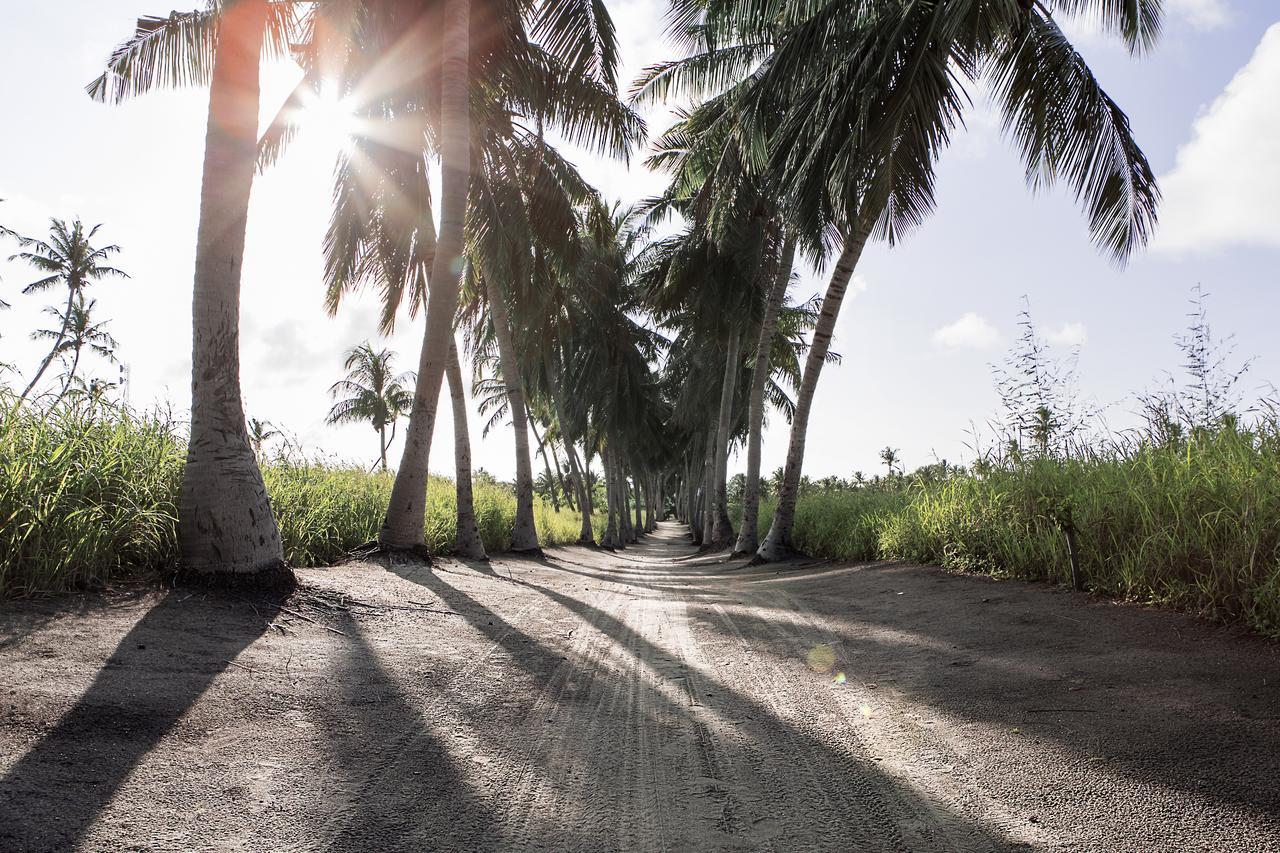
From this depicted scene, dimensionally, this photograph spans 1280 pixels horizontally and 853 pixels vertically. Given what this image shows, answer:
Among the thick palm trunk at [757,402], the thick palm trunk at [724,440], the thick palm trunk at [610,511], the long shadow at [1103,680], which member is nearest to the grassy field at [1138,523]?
the long shadow at [1103,680]

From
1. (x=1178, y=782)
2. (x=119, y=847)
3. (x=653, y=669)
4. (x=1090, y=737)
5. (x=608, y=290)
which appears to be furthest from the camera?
(x=608, y=290)

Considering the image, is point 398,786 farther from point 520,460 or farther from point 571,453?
point 571,453

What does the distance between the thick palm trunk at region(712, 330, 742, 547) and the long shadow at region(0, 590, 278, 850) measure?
13725 millimetres

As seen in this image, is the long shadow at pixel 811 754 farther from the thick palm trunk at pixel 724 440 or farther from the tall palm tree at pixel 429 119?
the thick palm trunk at pixel 724 440

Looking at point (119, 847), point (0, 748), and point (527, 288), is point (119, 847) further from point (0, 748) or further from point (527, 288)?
point (527, 288)

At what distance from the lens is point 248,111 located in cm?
449

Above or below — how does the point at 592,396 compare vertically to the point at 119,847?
above

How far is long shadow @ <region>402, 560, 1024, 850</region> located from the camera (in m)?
1.76

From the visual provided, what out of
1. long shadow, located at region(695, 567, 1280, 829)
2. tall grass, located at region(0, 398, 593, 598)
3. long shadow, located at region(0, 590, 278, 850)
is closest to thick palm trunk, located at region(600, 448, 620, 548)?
tall grass, located at region(0, 398, 593, 598)

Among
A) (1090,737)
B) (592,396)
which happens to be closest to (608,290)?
(592,396)

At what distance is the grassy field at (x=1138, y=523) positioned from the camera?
3.15 meters

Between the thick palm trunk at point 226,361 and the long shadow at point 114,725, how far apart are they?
0.63m

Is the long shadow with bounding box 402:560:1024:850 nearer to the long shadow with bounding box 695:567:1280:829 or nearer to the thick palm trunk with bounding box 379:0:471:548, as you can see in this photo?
the long shadow with bounding box 695:567:1280:829

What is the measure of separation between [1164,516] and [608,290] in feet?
60.6
